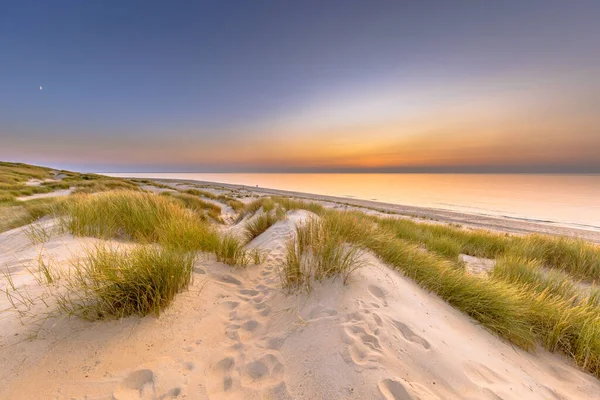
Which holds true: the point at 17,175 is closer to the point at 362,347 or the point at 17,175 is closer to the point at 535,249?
the point at 362,347

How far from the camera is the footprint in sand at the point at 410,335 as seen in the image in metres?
2.26

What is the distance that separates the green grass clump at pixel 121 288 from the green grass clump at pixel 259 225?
3914 mm

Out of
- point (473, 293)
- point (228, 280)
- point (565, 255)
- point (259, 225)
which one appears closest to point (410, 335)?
point (473, 293)

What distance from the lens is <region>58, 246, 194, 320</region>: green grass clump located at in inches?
87.4

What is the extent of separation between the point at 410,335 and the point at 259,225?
17.2ft

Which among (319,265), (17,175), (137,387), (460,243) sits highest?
(17,175)

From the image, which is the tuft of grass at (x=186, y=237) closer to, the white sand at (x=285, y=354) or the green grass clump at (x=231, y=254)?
A: the green grass clump at (x=231, y=254)

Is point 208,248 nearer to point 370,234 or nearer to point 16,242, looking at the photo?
point 370,234

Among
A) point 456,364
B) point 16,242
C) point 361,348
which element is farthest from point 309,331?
point 16,242

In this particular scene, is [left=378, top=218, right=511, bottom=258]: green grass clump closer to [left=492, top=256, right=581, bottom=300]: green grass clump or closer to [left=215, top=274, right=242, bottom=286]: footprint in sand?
[left=492, top=256, right=581, bottom=300]: green grass clump

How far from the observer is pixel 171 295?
2596mm

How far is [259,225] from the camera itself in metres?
6.98

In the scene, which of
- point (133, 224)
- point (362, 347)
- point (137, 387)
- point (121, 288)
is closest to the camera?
point (137, 387)

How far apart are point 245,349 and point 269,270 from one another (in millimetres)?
1774
